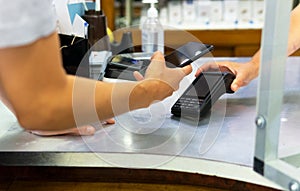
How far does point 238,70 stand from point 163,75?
0.35 meters

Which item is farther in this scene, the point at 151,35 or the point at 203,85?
the point at 151,35

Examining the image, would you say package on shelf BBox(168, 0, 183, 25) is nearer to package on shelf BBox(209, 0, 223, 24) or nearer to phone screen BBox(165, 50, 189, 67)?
package on shelf BBox(209, 0, 223, 24)

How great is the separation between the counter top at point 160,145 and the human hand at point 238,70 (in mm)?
92

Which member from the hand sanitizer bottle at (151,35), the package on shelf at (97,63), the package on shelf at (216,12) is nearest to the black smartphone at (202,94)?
the package on shelf at (97,63)

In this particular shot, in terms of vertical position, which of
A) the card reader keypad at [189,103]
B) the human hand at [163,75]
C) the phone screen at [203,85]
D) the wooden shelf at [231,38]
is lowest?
the wooden shelf at [231,38]

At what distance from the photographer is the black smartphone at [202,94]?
113cm

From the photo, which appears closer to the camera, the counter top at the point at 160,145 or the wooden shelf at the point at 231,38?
the counter top at the point at 160,145

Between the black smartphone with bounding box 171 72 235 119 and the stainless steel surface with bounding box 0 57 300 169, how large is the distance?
0.07 ft

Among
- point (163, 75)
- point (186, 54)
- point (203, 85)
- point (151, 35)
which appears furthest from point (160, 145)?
point (151, 35)

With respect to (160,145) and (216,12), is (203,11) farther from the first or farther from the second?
(160,145)

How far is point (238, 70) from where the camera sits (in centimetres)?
129

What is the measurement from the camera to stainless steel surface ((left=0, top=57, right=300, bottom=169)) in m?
0.97

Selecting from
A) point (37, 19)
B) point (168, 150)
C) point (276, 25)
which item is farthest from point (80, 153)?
point (276, 25)

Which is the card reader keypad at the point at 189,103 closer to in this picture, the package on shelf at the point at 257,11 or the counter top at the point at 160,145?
the counter top at the point at 160,145
